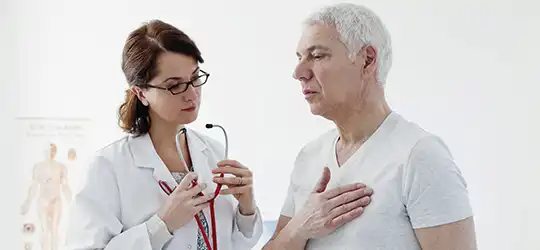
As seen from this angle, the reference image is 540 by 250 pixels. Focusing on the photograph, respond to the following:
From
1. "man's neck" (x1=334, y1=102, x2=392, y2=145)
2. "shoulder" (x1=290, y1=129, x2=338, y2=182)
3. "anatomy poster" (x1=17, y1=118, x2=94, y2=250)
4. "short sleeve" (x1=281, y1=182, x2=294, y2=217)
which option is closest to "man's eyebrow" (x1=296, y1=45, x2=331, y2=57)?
"man's neck" (x1=334, y1=102, x2=392, y2=145)

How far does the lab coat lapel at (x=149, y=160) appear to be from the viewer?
164 centimetres

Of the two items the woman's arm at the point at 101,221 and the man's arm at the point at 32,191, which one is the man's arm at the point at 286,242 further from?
the man's arm at the point at 32,191

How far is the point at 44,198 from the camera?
2848mm

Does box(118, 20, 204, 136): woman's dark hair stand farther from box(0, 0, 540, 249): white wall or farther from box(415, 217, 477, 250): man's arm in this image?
box(0, 0, 540, 249): white wall

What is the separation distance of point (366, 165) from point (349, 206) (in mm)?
102

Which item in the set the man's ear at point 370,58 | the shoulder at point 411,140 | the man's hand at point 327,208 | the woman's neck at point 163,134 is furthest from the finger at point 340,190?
the woman's neck at point 163,134

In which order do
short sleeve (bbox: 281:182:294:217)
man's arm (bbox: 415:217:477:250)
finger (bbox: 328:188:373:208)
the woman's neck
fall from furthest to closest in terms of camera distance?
1. the woman's neck
2. short sleeve (bbox: 281:182:294:217)
3. finger (bbox: 328:188:373:208)
4. man's arm (bbox: 415:217:477:250)

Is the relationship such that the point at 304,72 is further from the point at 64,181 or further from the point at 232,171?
the point at 64,181

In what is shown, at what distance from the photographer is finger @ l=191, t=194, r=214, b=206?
5.13 feet

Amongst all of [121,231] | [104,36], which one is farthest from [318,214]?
[104,36]

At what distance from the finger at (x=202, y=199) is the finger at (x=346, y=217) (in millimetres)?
343

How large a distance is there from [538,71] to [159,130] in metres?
1.49

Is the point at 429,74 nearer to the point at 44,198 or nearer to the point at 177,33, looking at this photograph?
the point at 177,33

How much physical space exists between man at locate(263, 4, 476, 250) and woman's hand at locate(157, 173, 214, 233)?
0.21 m
